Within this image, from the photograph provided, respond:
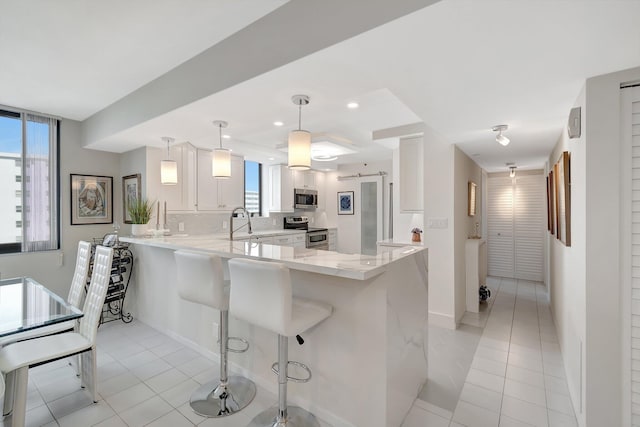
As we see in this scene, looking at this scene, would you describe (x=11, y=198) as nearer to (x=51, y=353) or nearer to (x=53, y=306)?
(x=53, y=306)

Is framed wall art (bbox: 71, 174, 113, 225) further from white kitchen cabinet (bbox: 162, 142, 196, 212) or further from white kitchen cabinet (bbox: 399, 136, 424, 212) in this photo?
white kitchen cabinet (bbox: 399, 136, 424, 212)

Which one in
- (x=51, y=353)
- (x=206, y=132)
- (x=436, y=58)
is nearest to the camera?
(x=436, y=58)

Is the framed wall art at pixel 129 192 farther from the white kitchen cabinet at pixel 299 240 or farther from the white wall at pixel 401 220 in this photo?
the white wall at pixel 401 220

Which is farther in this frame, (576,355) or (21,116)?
(21,116)

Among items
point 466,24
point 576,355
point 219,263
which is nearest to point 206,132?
point 219,263

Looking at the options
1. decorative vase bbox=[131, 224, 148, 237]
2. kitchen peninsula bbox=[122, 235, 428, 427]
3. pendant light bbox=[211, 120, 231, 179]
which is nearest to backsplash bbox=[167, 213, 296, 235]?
decorative vase bbox=[131, 224, 148, 237]

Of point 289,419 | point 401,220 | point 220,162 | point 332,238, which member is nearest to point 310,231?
point 332,238

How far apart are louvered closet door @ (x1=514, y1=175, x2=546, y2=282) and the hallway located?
6.79 ft

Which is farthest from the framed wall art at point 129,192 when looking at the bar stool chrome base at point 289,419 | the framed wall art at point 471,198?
the framed wall art at point 471,198

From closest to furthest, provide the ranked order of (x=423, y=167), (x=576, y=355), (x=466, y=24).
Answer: (x=466, y=24)
(x=576, y=355)
(x=423, y=167)

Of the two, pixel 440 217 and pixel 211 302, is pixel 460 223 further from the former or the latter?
pixel 211 302

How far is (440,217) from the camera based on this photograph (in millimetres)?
3416

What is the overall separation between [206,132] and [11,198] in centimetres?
234

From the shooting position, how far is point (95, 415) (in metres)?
1.93
